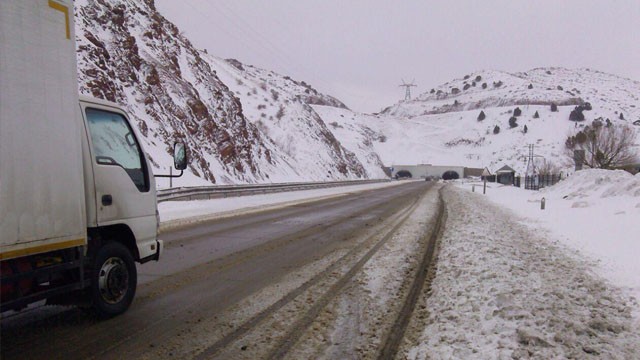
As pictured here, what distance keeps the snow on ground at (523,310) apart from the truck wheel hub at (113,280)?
10.5ft

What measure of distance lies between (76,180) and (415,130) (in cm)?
16948

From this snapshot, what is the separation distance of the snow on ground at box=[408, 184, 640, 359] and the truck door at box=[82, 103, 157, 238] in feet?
10.9

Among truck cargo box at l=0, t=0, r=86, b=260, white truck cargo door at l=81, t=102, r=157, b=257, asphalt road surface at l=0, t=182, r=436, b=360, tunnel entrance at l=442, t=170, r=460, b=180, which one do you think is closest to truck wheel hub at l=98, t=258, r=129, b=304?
asphalt road surface at l=0, t=182, r=436, b=360

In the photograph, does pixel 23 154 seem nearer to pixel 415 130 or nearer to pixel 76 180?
pixel 76 180

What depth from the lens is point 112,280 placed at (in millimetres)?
4977

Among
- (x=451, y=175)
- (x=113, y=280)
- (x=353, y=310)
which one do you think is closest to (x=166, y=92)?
(x=113, y=280)

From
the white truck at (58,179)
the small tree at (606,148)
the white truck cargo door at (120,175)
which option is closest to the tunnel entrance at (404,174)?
the small tree at (606,148)

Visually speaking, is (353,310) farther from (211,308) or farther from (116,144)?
(116,144)

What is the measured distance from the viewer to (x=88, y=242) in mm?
4711

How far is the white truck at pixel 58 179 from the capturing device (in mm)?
3588

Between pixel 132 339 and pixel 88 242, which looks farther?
pixel 88 242

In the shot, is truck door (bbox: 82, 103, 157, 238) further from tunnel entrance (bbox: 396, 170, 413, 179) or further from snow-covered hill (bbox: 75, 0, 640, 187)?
tunnel entrance (bbox: 396, 170, 413, 179)

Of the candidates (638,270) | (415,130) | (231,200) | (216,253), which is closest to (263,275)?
(216,253)

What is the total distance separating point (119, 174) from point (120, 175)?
19 mm
